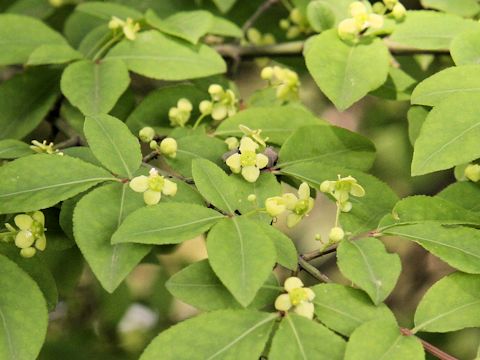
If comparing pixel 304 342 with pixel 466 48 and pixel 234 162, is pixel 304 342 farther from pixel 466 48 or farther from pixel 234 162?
pixel 466 48

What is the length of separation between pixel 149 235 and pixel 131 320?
1.50 meters

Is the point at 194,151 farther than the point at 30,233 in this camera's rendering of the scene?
Yes

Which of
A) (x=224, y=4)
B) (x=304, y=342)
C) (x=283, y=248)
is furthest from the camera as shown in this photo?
(x=224, y=4)

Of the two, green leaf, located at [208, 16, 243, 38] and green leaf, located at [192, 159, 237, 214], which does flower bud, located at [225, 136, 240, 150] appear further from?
green leaf, located at [208, 16, 243, 38]

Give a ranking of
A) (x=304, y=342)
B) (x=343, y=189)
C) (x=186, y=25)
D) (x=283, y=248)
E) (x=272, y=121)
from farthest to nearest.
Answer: (x=186, y=25) → (x=272, y=121) → (x=343, y=189) → (x=283, y=248) → (x=304, y=342)

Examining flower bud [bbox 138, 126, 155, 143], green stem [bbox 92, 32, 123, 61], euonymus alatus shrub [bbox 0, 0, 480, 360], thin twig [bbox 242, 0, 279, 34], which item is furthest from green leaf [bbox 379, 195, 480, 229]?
thin twig [bbox 242, 0, 279, 34]

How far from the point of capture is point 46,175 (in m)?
1.13

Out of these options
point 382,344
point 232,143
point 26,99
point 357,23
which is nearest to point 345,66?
point 357,23

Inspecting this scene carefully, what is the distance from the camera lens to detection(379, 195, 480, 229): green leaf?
114 centimetres

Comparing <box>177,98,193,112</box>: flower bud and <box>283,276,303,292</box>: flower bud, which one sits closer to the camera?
<box>283,276,303,292</box>: flower bud

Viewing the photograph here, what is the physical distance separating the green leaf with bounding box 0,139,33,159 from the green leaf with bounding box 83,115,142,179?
139 millimetres

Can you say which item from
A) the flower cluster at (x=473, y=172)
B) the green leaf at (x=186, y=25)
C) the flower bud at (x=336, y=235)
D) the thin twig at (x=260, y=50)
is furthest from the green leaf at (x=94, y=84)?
the flower cluster at (x=473, y=172)

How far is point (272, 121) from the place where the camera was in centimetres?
143

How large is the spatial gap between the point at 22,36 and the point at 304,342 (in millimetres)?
889
